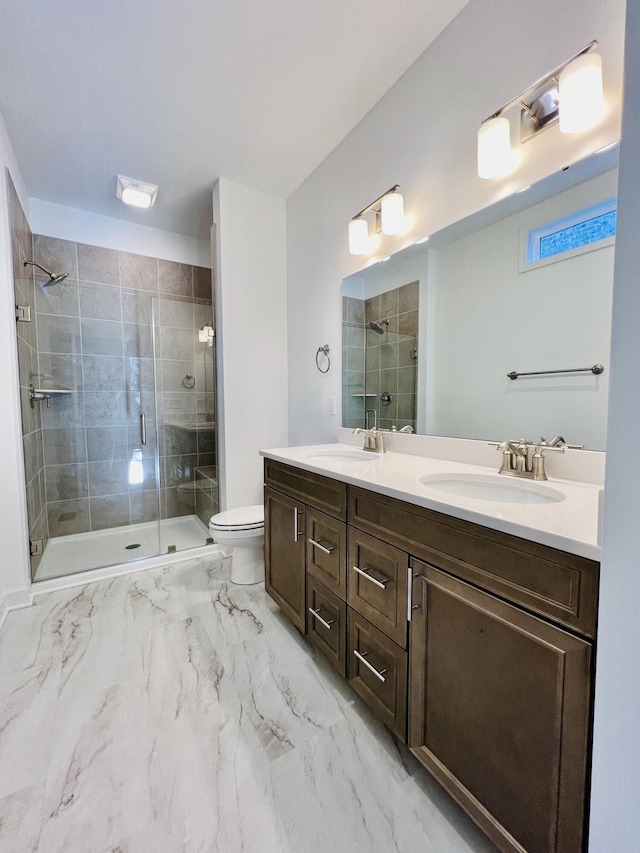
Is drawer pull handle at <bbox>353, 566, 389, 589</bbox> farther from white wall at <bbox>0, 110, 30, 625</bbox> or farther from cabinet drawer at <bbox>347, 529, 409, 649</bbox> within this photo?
white wall at <bbox>0, 110, 30, 625</bbox>

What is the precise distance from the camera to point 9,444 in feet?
6.23

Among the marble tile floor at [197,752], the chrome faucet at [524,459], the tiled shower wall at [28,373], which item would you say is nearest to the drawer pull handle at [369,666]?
the marble tile floor at [197,752]

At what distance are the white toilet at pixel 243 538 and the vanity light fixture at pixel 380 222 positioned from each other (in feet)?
5.42

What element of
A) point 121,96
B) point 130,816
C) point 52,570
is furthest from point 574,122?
point 52,570

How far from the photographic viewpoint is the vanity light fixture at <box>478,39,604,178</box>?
3.30ft

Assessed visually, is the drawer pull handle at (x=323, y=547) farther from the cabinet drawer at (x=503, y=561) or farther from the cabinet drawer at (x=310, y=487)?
the cabinet drawer at (x=503, y=561)

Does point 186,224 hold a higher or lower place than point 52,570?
higher

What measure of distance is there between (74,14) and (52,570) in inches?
110

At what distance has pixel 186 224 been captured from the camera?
2984mm

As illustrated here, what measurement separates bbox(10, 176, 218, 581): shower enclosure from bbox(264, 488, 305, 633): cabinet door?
1.07 meters

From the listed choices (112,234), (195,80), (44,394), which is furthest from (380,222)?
(44,394)

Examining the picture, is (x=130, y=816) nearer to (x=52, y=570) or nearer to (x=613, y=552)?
(x=613, y=552)

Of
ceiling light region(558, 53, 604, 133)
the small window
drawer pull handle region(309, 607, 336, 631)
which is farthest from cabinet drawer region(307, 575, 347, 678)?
ceiling light region(558, 53, 604, 133)

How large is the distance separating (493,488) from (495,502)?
0.33 meters
